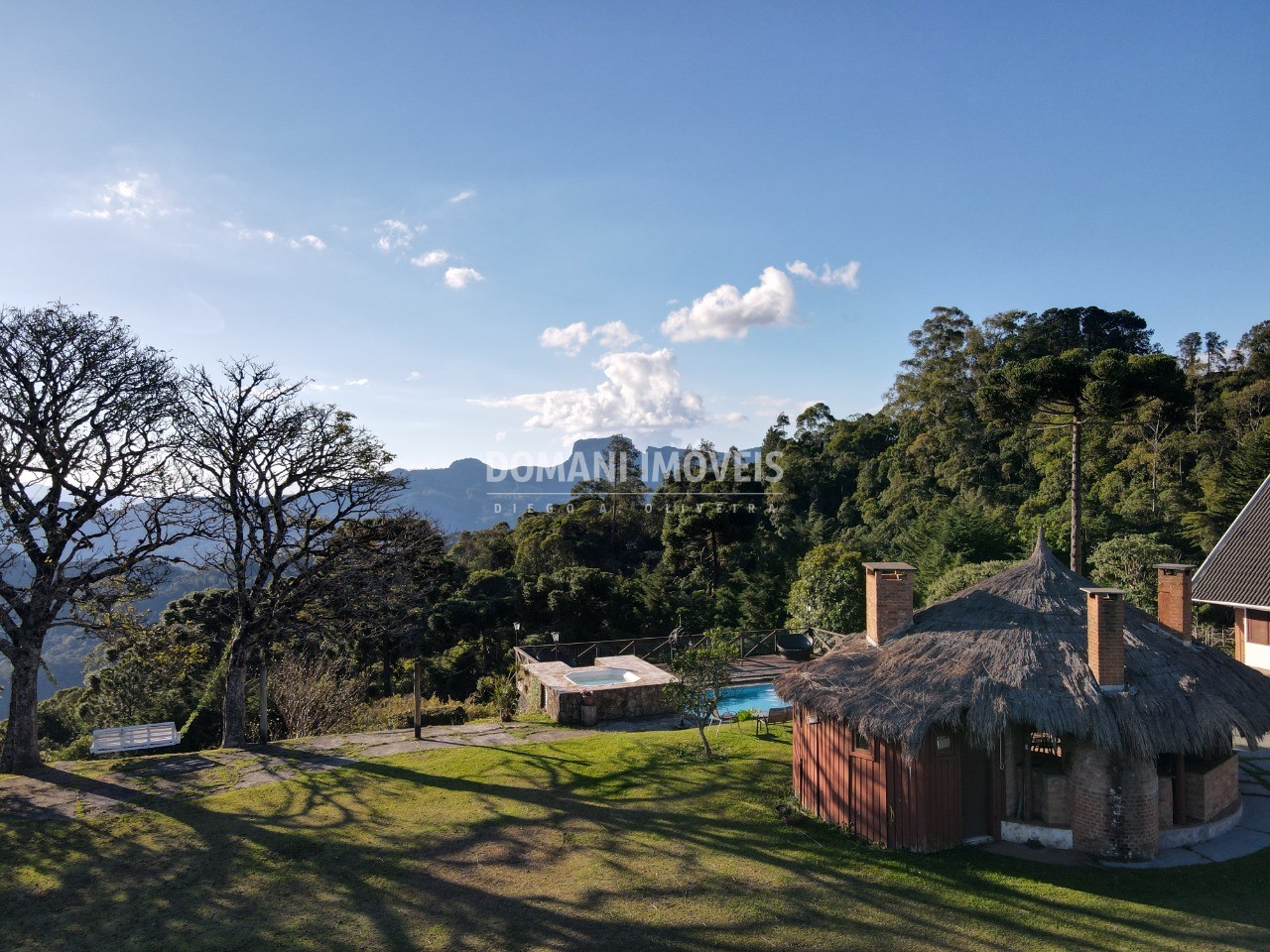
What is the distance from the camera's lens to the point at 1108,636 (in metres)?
9.89

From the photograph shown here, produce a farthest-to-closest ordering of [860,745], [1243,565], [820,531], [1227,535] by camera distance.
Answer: [820,531]
[1227,535]
[1243,565]
[860,745]

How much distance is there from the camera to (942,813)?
32.6 feet

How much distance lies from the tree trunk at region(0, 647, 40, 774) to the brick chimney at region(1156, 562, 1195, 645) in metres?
19.6

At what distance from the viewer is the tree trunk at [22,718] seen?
1344 cm

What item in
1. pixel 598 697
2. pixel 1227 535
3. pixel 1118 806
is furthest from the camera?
pixel 1227 535

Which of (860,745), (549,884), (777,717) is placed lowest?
(549,884)

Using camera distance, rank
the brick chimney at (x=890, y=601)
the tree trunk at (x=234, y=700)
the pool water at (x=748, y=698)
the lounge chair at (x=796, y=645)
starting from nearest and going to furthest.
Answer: the brick chimney at (x=890, y=601) → the tree trunk at (x=234, y=700) → the pool water at (x=748, y=698) → the lounge chair at (x=796, y=645)

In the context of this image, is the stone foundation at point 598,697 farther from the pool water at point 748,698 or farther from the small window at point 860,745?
the small window at point 860,745

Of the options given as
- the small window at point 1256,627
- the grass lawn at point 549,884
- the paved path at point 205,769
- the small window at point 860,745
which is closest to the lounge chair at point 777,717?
the paved path at point 205,769

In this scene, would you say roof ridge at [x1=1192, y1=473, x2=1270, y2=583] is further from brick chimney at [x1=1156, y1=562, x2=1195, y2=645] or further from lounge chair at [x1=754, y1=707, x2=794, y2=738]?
lounge chair at [x1=754, y1=707, x2=794, y2=738]

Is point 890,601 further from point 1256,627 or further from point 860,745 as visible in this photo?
point 1256,627

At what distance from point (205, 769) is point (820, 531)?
35.8 m

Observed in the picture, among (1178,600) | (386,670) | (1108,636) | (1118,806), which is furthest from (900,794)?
(386,670)

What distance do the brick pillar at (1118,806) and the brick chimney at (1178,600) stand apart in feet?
10.9
